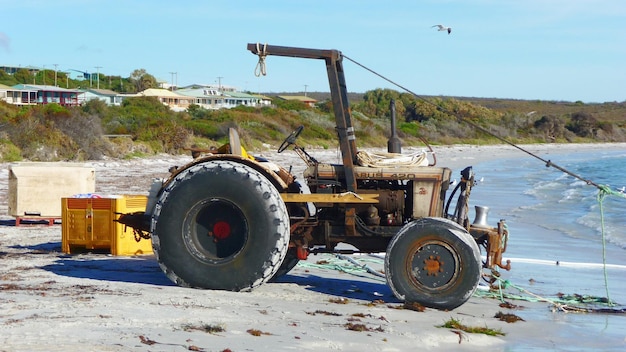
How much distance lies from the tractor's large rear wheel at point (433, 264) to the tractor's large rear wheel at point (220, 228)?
102cm

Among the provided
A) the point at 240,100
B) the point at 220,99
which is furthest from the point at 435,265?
the point at 240,100

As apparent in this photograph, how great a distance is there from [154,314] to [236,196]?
154 centimetres

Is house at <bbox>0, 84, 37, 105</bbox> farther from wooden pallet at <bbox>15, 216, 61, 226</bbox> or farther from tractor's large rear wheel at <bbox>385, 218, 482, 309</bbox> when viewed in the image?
tractor's large rear wheel at <bbox>385, 218, 482, 309</bbox>

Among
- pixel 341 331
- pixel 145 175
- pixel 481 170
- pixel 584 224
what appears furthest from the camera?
pixel 481 170

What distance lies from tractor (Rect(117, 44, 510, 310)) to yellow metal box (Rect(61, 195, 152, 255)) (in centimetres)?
143

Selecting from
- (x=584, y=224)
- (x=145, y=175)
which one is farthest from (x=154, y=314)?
(x=145, y=175)

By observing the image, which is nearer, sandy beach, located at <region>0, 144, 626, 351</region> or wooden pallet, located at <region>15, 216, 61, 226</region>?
sandy beach, located at <region>0, 144, 626, 351</region>

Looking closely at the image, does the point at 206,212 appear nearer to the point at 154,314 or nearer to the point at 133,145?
the point at 154,314

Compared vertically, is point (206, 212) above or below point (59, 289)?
above

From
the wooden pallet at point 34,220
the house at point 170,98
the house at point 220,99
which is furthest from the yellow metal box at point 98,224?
the house at point 220,99

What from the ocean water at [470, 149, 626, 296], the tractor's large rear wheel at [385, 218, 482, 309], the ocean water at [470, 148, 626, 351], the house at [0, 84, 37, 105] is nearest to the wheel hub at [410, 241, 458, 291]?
the tractor's large rear wheel at [385, 218, 482, 309]

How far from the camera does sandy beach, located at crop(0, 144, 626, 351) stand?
6438 millimetres

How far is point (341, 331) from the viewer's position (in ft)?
23.4

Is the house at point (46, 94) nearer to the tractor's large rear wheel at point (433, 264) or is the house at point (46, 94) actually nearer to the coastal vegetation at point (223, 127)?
the coastal vegetation at point (223, 127)
